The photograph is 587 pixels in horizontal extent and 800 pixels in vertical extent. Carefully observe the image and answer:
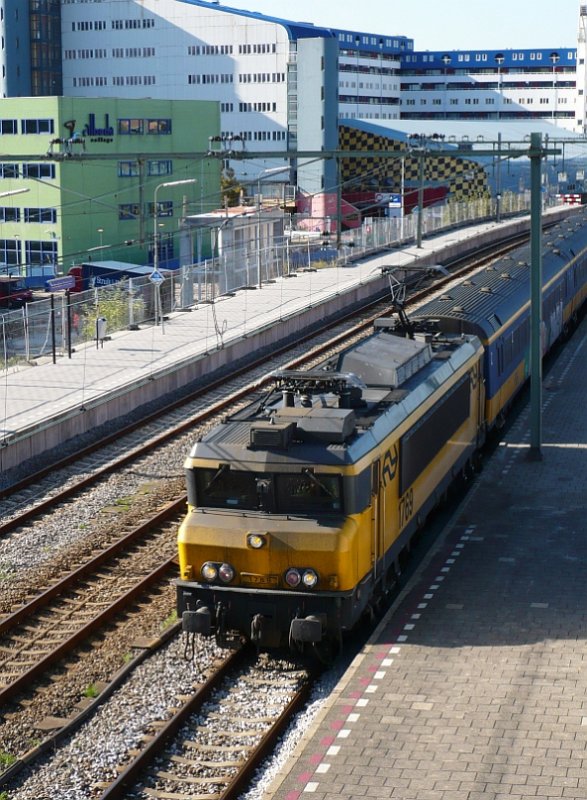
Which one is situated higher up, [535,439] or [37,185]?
[37,185]

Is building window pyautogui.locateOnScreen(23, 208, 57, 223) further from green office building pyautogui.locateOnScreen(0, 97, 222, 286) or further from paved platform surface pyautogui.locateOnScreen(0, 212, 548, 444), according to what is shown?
paved platform surface pyautogui.locateOnScreen(0, 212, 548, 444)

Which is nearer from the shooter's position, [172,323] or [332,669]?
[332,669]

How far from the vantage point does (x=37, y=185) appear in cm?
6944

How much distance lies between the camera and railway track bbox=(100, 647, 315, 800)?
1128 centimetres

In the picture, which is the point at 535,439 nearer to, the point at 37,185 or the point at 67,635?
the point at 67,635

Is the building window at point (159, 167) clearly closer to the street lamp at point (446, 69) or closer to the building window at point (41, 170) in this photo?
the building window at point (41, 170)

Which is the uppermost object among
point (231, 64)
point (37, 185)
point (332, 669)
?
point (231, 64)

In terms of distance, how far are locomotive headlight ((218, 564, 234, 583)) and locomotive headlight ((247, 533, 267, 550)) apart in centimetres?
44

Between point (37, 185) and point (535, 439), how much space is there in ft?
171

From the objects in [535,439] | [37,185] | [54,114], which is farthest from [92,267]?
[535,439]

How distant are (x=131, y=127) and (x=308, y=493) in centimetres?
6931

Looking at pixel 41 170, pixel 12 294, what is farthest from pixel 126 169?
pixel 12 294

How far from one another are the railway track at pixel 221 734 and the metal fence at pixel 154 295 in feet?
50.3

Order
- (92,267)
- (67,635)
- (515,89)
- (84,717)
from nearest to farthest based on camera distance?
(84,717)
(67,635)
(92,267)
(515,89)
